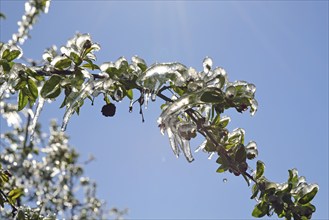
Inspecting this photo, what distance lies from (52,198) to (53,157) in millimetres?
1080

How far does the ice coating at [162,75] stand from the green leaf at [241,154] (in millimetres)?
469

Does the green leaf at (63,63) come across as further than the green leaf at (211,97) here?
Yes

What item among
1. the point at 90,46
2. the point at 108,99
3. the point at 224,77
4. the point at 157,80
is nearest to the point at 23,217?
the point at 108,99

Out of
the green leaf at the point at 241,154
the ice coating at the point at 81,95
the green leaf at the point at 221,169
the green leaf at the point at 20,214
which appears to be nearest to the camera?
the ice coating at the point at 81,95

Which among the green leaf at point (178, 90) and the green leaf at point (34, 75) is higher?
the green leaf at point (34, 75)

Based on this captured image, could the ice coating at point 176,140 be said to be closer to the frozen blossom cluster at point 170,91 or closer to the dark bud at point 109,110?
the frozen blossom cluster at point 170,91

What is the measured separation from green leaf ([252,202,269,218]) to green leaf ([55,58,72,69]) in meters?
1.12

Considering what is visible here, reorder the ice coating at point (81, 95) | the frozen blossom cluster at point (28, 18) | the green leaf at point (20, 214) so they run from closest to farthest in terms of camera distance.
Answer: the ice coating at point (81, 95)
the green leaf at point (20, 214)
the frozen blossom cluster at point (28, 18)

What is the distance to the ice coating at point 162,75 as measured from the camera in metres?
1.58

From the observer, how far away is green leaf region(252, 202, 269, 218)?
2.01 meters

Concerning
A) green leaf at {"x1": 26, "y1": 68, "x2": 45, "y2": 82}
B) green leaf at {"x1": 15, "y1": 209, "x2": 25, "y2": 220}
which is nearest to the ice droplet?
green leaf at {"x1": 26, "y1": 68, "x2": 45, "y2": 82}

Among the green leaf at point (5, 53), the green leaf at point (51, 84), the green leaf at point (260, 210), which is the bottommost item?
the green leaf at point (260, 210)

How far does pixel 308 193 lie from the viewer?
1.93 metres

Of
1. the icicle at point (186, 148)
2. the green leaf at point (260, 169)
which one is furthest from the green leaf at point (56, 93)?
the green leaf at point (260, 169)
